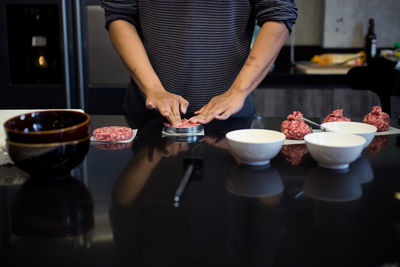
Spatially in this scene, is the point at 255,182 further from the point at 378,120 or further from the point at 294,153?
the point at 378,120

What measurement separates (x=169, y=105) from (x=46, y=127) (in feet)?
1.32

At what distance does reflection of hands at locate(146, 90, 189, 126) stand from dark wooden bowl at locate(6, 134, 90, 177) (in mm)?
416

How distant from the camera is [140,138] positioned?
45.6 inches

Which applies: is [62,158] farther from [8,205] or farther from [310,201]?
[310,201]

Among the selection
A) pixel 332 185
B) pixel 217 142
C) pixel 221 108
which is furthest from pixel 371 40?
pixel 332 185

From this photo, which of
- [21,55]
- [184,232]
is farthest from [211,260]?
[21,55]

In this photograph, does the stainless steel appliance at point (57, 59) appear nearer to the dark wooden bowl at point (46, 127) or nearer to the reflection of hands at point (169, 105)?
the reflection of hands at point (169, 105)

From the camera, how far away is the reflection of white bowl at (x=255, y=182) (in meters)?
0.76

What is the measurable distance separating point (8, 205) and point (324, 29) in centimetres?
265

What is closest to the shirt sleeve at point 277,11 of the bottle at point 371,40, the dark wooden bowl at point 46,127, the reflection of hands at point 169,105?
the reflection of hands at point 169,105

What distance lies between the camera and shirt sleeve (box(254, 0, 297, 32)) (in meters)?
1.46

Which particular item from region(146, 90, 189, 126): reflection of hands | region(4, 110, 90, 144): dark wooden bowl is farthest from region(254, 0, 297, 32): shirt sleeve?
region(4, 110, 90, 144): dark wooden bowl

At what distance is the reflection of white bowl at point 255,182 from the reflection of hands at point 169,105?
0.37 m

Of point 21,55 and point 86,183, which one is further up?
point 21,55
